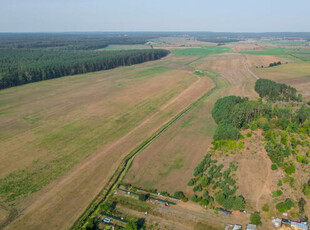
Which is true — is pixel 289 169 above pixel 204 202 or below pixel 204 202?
above

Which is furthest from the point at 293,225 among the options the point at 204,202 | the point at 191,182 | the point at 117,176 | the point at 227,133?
the point at 117,176

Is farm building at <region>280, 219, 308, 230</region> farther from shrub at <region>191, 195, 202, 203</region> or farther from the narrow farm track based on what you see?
the narrow farm track

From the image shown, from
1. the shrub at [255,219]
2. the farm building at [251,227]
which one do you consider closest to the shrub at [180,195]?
the farm building at [251,227]

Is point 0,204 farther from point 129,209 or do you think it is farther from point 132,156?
point 132,156

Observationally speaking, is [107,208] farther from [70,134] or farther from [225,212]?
[70,134]

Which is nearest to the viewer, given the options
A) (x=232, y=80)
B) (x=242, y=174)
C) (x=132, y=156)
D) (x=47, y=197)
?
(x=47, y=197)

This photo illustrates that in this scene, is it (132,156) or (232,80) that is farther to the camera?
(232,80)

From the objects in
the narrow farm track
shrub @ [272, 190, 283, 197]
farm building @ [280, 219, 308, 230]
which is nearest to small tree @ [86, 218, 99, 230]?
the narrow farm track

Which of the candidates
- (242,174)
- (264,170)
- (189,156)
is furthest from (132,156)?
(264,170)
